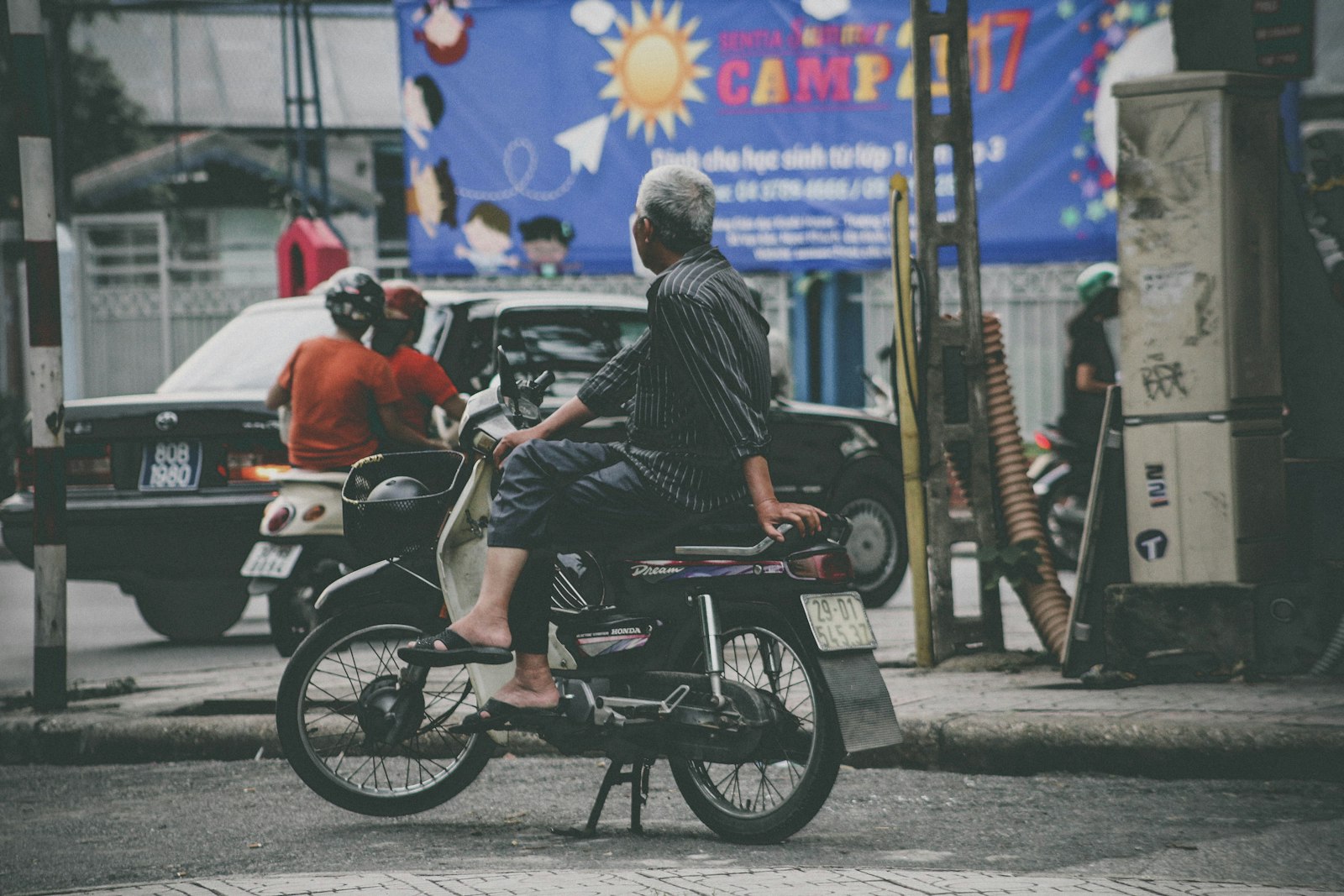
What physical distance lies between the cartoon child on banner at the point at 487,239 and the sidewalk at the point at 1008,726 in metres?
8.44

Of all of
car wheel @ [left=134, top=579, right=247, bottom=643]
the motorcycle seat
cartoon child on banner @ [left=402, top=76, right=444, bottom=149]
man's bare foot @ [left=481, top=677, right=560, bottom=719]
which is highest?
cartoon child on banner @ [left=402, top=76, right=444, bottom=149]

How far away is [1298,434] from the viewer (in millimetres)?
6836

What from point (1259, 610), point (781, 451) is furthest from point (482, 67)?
point (1259, 610)

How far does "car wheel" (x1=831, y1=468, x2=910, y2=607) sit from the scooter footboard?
5.49m

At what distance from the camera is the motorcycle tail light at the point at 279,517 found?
7.48m

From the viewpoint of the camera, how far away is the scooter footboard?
14.5ft

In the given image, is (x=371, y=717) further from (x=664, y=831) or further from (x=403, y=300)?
(x=403, y=300)

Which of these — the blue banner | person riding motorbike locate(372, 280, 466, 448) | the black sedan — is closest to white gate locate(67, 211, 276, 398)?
the blue banner

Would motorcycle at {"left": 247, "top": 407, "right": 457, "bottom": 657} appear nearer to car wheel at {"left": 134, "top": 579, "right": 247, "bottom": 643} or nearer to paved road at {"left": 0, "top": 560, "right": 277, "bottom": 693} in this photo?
paved road at {"left": 0, "top": 560, "right": 277, "bottom": 693}

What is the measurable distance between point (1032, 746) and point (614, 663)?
1.60 m

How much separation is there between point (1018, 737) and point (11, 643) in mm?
6591

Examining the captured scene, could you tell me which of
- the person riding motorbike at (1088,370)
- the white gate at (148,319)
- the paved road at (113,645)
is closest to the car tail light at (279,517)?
the paved road at (113,645)

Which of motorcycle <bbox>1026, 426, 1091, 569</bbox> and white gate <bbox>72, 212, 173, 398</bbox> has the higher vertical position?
white gate <bbox>72, 212, 173, 398</bbox>

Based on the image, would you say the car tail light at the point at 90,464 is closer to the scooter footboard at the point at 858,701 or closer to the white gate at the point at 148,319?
the scooter footboard at the point at 858,701
